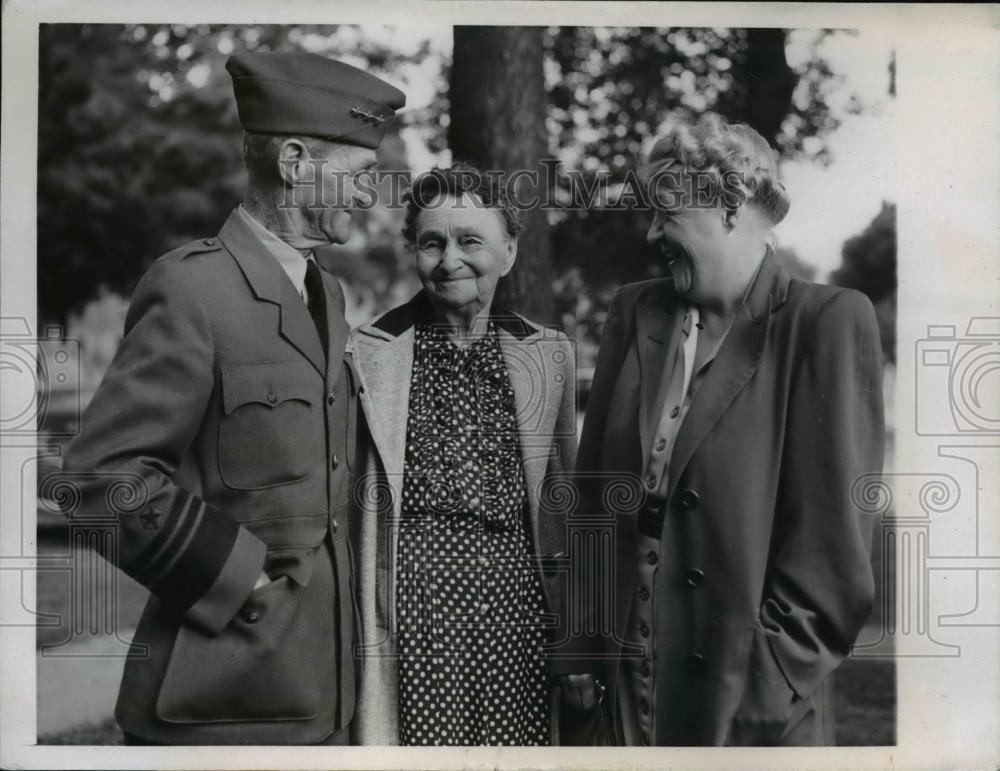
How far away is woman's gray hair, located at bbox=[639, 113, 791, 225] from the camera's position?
4.16 meters

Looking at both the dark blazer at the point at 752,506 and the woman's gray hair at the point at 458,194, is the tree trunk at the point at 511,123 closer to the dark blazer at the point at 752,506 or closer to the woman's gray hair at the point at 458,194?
the woman's gray hair at the point at 458,194

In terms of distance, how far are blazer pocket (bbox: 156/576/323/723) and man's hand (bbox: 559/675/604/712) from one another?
85cm

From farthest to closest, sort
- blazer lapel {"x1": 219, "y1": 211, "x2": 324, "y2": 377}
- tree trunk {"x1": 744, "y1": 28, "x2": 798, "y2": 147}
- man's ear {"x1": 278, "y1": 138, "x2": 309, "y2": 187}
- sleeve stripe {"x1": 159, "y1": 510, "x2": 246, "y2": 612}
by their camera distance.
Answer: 1. tree trunk {"x1": 744, "y1": 28, "x2": 798, "y2": 147}
2. man's ear {"x1": 278, "y1": 138, "x2": 309, "y2": 187}
3. blazer lapel {"x1": 219, "y1": 211, "x2": 324, "y2": 377}
4. sleeve stripe {"x1": 159, "y1": 510, "x2": 246, "y2": 612}

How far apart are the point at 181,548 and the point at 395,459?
0.75 m

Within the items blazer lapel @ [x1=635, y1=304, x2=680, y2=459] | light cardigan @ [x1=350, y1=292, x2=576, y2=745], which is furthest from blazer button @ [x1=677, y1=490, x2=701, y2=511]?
light cardigan @ [x1=350, y1=292, x2=576, y2=745]

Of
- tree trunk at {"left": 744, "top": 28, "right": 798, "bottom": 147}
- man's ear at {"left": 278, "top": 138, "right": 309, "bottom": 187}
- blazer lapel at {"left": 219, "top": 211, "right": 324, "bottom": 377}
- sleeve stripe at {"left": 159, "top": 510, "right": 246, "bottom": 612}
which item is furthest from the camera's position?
tree trunk at {"left": 744, "top": 28, "right": 798, "bottom": 147}

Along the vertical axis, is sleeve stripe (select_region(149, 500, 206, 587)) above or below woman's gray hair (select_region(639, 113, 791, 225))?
below

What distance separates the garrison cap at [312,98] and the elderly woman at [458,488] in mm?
295

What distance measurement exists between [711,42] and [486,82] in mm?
792

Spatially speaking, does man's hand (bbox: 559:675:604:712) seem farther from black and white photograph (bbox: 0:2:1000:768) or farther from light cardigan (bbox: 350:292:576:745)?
light cardigan (bbox: 350:292:576:745)

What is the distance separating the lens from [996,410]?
4.30m

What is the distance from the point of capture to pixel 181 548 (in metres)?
3.86

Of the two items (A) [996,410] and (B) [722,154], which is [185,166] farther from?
(A) [996,410]

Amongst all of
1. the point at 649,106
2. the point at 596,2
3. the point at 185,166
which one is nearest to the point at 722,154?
the point at 649,106
